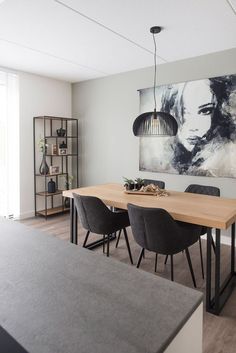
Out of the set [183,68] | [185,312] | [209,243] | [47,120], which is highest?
[183,68]

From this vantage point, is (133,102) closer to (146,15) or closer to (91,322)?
(146,15)

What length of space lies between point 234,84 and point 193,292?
3179mm

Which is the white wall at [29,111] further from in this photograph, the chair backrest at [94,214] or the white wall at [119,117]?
the chair backrest at [94,214]

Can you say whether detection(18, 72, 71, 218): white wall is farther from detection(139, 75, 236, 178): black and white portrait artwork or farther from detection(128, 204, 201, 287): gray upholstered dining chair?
detection(128, 204, 201, 287): gray upholstered dining chair

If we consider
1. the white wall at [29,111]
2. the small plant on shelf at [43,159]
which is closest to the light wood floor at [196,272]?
the white wall at [29,111]

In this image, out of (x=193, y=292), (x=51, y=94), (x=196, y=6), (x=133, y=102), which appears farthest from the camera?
(x=51, y=94)

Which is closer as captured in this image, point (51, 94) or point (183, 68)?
point (183, 68)

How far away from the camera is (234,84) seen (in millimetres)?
3381

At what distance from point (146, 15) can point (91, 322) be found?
2.63 m

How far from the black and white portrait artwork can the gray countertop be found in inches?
114

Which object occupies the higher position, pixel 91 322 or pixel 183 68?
pixel 183 68

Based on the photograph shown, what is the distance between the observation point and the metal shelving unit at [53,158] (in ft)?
15.8

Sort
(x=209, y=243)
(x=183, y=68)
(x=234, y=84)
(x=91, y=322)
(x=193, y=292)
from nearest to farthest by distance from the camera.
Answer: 1. (x=91, y=322)
2. (x=193, y=292)
3. (x=209, y=243)
4. (x=234, y=84)
5. (x=183, y=68)

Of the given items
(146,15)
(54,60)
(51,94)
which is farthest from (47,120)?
(146,15)
